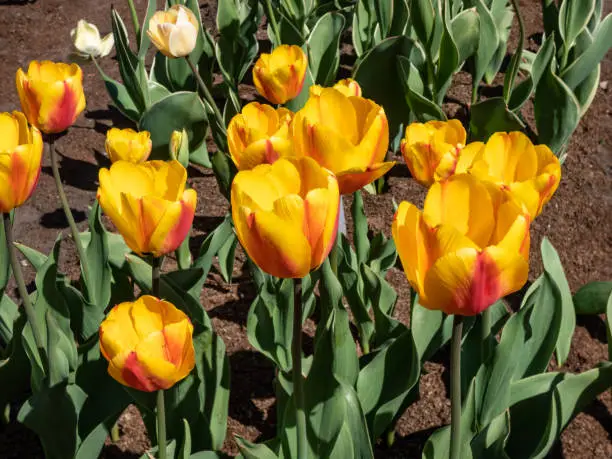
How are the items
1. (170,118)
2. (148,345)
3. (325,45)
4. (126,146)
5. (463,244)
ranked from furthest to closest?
1. (325,45)
2. (170,118)
3. (126,146)
4. (148,345)
5. (463,244)

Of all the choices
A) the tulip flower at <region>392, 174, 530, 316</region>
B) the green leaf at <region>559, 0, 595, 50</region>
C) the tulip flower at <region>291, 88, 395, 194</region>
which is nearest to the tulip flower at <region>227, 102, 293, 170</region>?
the tulip flower at <region>291, 88, 395, 194</region>

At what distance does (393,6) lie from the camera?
2.69 meters

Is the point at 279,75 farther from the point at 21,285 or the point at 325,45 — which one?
the point at 325,45

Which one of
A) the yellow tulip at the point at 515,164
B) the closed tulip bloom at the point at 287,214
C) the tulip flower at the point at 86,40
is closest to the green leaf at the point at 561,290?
the yellow tulip at the point at 515,164

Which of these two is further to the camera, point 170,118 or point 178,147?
point 170,118

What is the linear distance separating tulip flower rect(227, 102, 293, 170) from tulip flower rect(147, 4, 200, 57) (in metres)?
0.65

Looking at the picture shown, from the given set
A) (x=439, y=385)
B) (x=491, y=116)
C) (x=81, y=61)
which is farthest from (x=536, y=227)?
(x=81, y=61)

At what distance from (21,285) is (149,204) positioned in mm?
368

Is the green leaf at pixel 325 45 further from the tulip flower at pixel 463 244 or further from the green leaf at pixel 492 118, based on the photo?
the tulip flower at pixel 463 244

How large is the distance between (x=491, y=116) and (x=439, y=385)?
0.83 meters

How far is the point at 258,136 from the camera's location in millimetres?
1365

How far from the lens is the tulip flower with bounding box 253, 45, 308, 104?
6.21ft

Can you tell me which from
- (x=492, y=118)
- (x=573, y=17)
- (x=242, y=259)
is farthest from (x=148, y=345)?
(x=573, y=17)

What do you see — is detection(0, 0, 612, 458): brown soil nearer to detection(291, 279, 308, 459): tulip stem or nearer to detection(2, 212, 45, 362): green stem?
detection(2, 212, 45, 362): green stem
